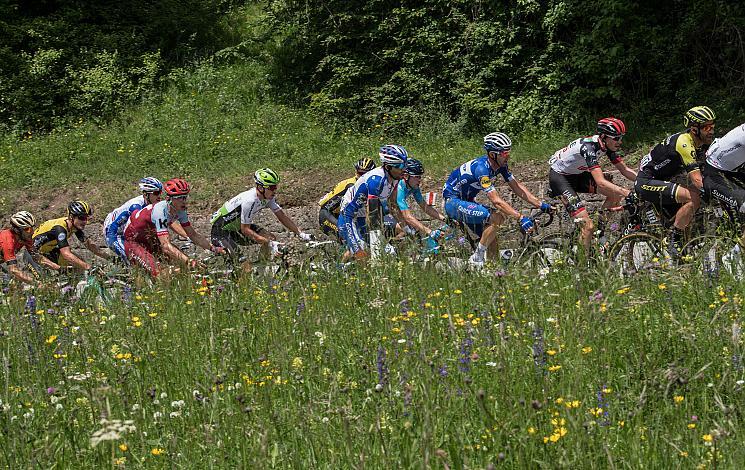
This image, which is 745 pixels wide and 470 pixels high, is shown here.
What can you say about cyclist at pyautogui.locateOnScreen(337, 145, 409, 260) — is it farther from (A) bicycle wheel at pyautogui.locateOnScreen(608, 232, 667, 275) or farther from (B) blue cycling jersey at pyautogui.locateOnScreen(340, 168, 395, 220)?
(A) bicycle wheel at pyautogui.locateOnScreen(608, 232, 667, 275)

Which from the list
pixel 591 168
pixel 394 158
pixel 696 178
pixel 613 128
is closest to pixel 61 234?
pixel 394 158

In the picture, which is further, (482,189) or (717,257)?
(482,189)

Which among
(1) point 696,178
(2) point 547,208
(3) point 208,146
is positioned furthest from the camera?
(3) point 208,146

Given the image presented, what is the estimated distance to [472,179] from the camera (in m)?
10.8

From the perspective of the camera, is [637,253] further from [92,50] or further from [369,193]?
[92,50]

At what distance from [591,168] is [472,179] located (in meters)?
1.50

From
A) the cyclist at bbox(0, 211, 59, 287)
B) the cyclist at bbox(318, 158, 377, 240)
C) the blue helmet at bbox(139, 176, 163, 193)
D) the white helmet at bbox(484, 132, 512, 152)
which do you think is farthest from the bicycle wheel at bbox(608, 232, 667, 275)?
the cyclist at bbox(0, 211, 59, 287)

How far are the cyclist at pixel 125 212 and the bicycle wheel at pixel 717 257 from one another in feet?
24.9

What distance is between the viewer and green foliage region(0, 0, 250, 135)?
84.0ft

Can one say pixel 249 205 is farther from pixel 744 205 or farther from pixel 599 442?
pixel 599 442

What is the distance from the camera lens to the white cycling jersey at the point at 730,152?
336 inches

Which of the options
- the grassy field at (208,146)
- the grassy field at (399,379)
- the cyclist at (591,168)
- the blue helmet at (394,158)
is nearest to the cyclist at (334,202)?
the blue helmet at (394,158)

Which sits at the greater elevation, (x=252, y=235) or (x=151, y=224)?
(x=151, y=224)

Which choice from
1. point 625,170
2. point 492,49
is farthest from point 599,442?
point 492,49
